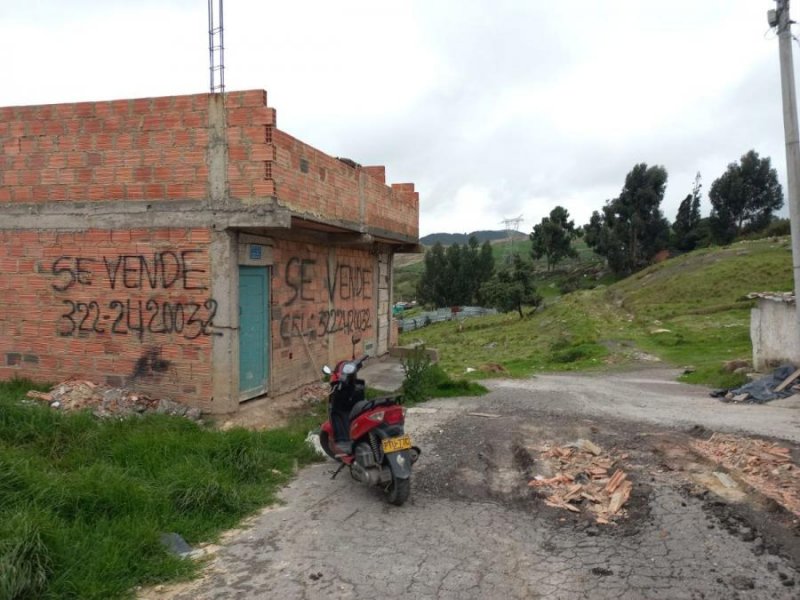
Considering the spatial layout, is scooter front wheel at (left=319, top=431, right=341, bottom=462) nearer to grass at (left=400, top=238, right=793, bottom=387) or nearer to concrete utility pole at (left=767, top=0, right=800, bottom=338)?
concrete utility pole at (left=767, top=0, right=800, bottom=338)

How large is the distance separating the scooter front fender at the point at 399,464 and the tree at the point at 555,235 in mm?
59192

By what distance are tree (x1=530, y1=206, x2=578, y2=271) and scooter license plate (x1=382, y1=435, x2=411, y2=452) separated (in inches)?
2327

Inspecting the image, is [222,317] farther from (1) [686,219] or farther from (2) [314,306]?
(1) [686,219]

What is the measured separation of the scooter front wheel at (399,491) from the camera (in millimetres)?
5262

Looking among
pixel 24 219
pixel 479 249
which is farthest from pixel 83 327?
pixel 479 249

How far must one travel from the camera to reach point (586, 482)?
19.0 feet

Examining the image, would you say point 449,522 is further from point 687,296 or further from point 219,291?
point 687,296

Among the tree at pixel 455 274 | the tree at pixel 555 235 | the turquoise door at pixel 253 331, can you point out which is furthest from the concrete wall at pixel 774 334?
the tree at pixel 555 235

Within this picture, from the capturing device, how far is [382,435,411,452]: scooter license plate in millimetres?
5367

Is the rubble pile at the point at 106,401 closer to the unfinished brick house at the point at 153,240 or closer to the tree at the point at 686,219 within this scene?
the unfinished brick house at the point at 153,240

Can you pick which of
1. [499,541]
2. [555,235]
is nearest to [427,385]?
[499,541]

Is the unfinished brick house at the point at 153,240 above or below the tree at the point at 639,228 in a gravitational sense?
below

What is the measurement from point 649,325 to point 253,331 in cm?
2245

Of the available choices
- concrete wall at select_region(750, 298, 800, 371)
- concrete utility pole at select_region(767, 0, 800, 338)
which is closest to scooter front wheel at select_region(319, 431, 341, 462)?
concrete utility pole at select_region(767, 0, 800, 338)
